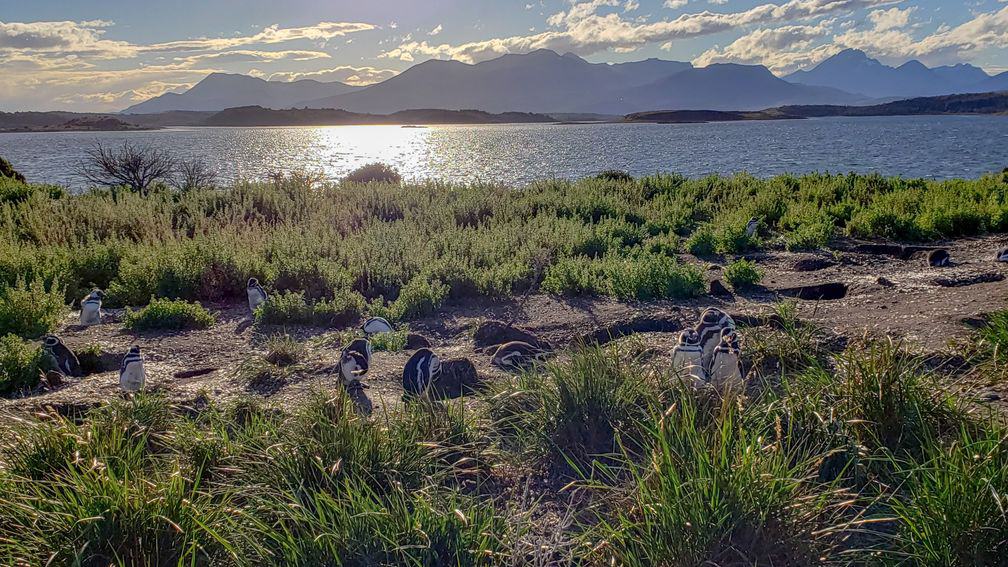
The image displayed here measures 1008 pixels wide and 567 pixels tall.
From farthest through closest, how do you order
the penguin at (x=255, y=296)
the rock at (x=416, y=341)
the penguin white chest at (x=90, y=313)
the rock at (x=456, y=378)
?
the penguin at (x=255, y=296) → the penguin white chest at (x=90, y=313) → the rock at (x=416, y=341) → the rock at (x=456, y=378)

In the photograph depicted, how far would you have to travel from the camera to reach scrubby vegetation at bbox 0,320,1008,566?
260cm

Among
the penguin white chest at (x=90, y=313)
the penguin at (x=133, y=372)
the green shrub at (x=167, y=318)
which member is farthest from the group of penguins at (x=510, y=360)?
the penguin white chest at (x=90, y=313)

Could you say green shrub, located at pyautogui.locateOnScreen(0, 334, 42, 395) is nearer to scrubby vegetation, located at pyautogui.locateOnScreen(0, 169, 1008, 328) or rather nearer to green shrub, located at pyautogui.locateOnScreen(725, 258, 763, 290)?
scrubby vegetation, located at pyautogui.locateOnScreen(0, 169, 1008, 328)

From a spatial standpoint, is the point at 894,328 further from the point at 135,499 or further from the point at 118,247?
the point at 118,247

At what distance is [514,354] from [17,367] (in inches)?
159

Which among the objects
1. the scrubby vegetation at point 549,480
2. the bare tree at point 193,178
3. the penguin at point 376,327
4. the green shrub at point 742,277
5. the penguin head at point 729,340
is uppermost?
the bare tree at point 193,178

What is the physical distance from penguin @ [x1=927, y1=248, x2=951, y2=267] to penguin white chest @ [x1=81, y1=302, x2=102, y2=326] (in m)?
10.7

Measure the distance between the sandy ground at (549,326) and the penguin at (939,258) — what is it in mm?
178

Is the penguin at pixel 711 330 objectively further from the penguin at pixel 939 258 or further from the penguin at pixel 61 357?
the penguin at pixel 939 258

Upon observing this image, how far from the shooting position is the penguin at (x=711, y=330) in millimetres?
4887

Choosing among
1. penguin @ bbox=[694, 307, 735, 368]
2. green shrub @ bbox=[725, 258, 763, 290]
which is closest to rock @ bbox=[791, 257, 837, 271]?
green shrub @ bbox=[725, 258, 763, 290]

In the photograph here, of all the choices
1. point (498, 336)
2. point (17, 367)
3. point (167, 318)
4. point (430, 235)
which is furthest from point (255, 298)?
point (430, 235)

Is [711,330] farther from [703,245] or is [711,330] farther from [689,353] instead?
[703,245]

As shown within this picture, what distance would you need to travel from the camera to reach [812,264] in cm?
1027
